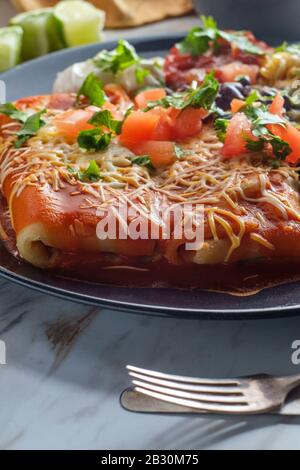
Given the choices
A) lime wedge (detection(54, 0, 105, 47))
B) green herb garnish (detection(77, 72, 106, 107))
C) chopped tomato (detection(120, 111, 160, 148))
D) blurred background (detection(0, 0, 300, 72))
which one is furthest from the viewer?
lime wedge (detection(54, 0, 105, 47))

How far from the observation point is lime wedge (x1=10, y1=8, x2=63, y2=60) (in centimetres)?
447

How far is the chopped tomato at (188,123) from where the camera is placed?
9.62 feet

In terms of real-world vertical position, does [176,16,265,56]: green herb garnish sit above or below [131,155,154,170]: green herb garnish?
above

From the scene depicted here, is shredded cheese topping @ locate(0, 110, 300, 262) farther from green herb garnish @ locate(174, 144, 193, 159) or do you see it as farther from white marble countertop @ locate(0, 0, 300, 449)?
white marble countertop @ locate(0, 0, 300, 449)

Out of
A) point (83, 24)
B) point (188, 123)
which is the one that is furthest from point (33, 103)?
point (83, 24)

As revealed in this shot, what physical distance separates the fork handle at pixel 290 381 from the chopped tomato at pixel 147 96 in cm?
164

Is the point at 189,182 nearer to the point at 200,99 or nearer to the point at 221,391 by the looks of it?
the point at 200,99

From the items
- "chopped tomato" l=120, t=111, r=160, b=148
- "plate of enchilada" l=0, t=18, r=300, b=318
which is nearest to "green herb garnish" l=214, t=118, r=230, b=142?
"plate of enchilada" l=0, t=18, r=300, b=318

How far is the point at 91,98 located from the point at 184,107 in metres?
0.59

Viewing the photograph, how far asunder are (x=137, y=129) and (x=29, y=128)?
48 centimetres

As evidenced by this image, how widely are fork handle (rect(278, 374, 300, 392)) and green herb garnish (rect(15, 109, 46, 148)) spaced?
4.92ft

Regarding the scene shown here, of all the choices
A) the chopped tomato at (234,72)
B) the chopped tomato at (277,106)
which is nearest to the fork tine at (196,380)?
the chopped tomato at (277,106)

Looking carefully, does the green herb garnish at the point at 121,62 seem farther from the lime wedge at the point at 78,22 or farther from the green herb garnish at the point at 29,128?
the lime wedge at the point at 78,22
